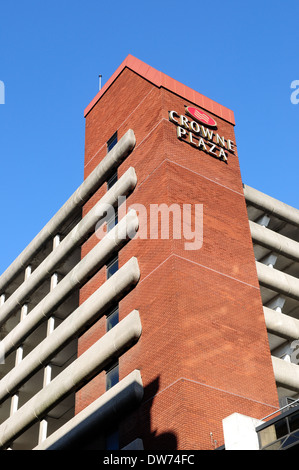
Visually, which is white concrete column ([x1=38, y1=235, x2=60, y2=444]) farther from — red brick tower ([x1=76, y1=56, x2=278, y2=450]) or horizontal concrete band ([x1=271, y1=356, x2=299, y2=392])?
horizontal concrete band ([x1=271, y1=356, x2=299, y2=392])

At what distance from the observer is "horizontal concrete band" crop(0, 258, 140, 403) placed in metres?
37.3

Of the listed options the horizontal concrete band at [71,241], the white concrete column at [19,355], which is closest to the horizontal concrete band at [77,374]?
the white concrete column at [19,355]

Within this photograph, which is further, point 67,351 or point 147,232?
point 67,351

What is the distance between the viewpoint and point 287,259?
4841 centimetres

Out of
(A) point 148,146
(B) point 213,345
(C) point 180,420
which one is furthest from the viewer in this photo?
(A) point 148,146

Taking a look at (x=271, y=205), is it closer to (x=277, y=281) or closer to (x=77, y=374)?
(x=277, y=281)

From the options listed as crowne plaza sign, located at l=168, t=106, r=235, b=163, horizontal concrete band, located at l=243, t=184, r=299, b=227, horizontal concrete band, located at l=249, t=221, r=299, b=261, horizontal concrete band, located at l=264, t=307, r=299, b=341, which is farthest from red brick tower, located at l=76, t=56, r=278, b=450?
horizontal concrete band, located at l=249, t=221, r=299, b=261

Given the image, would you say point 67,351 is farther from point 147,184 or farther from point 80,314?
point 147,184

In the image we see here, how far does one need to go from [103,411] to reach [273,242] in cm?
1703

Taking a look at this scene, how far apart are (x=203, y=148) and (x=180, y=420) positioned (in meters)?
17.0

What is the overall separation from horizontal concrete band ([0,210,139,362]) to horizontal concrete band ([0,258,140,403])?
0.08 m

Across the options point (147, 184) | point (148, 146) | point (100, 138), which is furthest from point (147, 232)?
point (100, 138)

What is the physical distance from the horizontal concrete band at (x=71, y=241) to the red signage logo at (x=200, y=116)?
16.9ft

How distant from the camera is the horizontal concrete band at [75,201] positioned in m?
43.3
